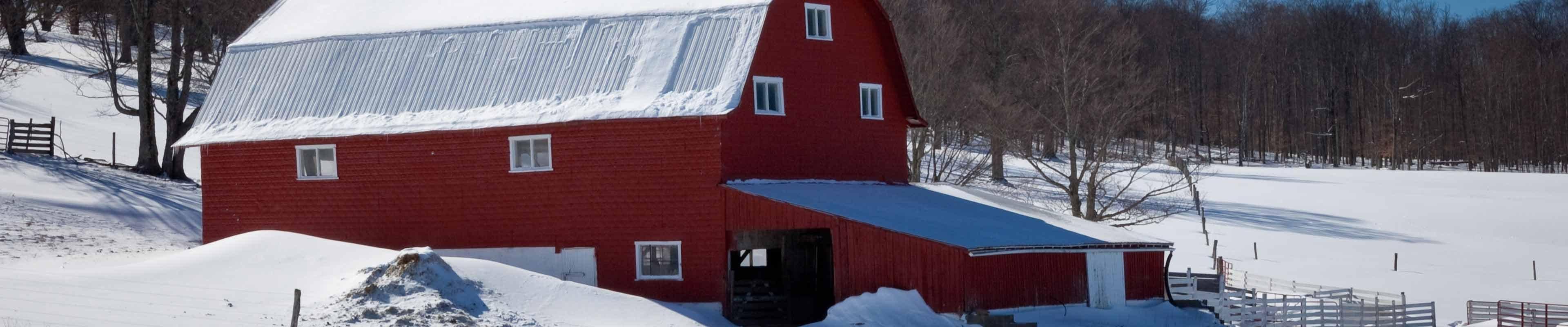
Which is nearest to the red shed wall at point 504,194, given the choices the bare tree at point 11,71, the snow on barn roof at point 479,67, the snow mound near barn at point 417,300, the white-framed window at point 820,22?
the snow on barn roof at point 479,67

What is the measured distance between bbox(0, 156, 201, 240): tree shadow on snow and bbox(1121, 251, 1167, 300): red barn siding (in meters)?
21.0

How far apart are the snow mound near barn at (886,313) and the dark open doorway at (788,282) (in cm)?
318

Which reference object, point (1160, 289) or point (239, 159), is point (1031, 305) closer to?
point (1160, 289)

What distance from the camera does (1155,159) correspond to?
71250mm

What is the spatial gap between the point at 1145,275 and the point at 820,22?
7726mm

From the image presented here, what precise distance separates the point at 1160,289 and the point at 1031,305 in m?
3.84

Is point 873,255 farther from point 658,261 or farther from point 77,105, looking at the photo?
point 77,105

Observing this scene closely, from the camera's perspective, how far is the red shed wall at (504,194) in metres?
23.0

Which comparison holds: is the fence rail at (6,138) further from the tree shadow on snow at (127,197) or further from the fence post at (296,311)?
the fence post at (296,311)

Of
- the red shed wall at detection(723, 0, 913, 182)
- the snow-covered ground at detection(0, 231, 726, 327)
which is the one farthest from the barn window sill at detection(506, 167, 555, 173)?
the red shed wall at detection(723, 0, 913, 182)

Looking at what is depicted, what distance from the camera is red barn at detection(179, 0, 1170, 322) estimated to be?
74.5 feet

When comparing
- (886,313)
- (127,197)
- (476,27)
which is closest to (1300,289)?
(886,313)

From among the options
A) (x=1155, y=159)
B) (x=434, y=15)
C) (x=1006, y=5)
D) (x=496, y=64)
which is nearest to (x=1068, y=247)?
(x=496, y=64)

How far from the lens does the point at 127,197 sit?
3378 centimetres
